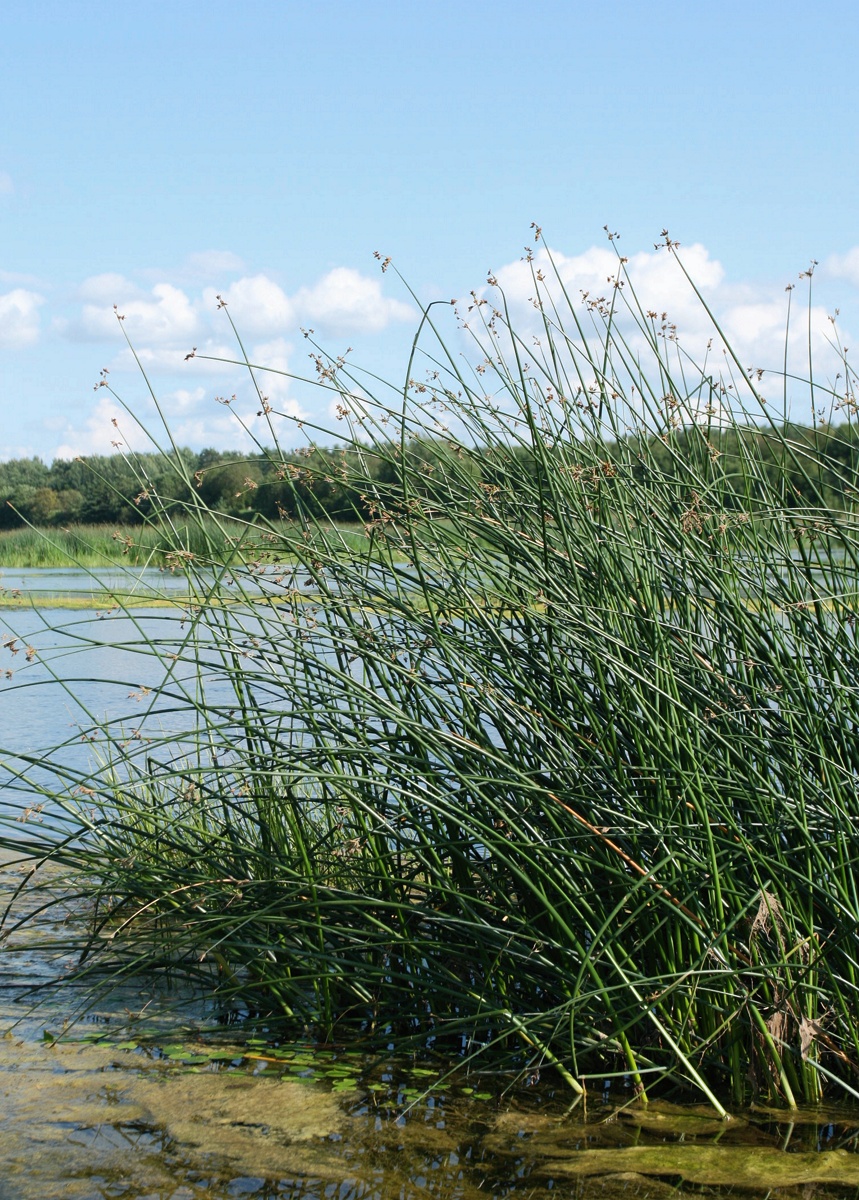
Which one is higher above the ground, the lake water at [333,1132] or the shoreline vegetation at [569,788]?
the shoreline vegetation at [569,788]

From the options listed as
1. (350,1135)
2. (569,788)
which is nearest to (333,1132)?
(350,1135)

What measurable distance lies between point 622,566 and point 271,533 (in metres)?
0.79

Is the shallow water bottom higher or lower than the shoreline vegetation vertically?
lower

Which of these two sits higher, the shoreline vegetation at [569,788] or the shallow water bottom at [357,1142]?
the shoreline vegetation at [569,788]

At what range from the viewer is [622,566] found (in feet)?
8.12

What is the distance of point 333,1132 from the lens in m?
2.14

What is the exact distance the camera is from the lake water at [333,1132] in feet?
6.46

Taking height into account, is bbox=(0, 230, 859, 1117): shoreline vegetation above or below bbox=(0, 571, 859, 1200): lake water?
above

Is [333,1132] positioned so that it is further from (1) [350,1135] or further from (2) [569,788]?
(2) [569,788]

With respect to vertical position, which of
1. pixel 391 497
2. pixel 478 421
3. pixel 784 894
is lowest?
pixel 784 894

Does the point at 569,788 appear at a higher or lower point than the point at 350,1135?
higher

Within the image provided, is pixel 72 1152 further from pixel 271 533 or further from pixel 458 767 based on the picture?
pixel 271 533

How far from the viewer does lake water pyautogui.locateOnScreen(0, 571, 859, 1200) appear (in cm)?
197

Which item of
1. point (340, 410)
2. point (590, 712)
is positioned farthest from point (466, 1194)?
point (340, 410)
